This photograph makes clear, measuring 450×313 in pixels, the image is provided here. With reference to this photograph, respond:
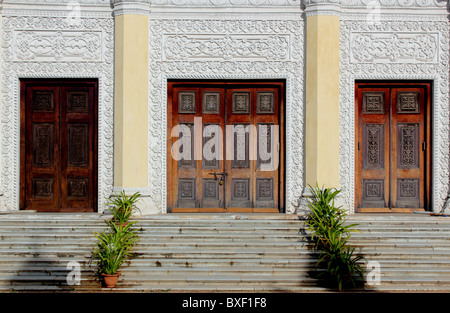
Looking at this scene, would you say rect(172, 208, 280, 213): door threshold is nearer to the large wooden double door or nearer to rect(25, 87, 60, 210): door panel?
the large wooden double door

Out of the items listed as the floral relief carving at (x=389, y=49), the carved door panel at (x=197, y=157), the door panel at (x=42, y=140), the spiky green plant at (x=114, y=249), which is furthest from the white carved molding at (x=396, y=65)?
the door panel at (x=42, y=140)

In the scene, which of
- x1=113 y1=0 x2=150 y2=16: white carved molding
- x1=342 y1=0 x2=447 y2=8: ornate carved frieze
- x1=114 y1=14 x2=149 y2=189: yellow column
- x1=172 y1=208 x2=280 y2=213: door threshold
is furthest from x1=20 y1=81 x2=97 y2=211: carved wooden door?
x1=342 y1=0 x2=447 y2=8: ornate carved frieze

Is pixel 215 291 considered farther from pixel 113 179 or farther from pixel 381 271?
A: pixel 113 179

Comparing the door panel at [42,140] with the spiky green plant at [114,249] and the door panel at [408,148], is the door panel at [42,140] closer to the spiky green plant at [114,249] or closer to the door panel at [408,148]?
the spiky green plant at [114,249]

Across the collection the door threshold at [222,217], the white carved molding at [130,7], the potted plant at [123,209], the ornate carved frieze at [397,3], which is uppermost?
the ornate carved frieze at [397,3]

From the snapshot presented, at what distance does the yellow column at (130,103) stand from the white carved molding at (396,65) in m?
4.10

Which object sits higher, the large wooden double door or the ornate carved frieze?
the ornate carved frieze

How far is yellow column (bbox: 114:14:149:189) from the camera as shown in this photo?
9.64 meters

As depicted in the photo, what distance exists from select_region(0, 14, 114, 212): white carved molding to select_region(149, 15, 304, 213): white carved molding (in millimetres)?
906

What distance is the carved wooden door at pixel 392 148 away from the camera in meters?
10.1
